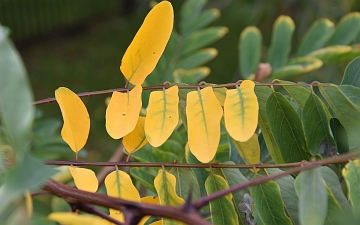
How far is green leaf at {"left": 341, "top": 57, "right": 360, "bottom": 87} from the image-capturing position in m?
0.58

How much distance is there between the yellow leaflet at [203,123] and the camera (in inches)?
18.7

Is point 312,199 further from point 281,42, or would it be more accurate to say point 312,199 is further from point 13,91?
point 281,42

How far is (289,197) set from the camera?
1.74 ft

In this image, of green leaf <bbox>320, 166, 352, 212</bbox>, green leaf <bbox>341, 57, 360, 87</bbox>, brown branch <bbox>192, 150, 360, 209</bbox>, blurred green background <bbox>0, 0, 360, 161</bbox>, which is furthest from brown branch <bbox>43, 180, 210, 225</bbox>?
blurred green background <bbox>0, 0, 360, 161</bbox>

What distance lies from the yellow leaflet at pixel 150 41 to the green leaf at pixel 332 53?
58cm

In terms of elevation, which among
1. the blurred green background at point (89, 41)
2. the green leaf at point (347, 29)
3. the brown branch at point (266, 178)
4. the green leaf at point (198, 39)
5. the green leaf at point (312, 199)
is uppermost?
the blurred green background at point (89, 41)

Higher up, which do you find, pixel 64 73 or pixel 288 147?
pixel 64 73

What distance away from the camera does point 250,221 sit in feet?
1.75

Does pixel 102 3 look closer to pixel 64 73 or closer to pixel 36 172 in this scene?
pixel 64 73

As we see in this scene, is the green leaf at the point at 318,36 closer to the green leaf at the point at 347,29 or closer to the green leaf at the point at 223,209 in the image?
the green leaf at the point at 347,29

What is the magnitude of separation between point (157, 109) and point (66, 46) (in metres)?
4.04

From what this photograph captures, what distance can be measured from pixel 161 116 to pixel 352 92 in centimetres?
22

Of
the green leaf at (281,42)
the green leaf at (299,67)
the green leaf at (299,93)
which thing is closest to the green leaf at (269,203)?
the green leaf at (299,93)

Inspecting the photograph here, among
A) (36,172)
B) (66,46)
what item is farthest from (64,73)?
(36,172)
